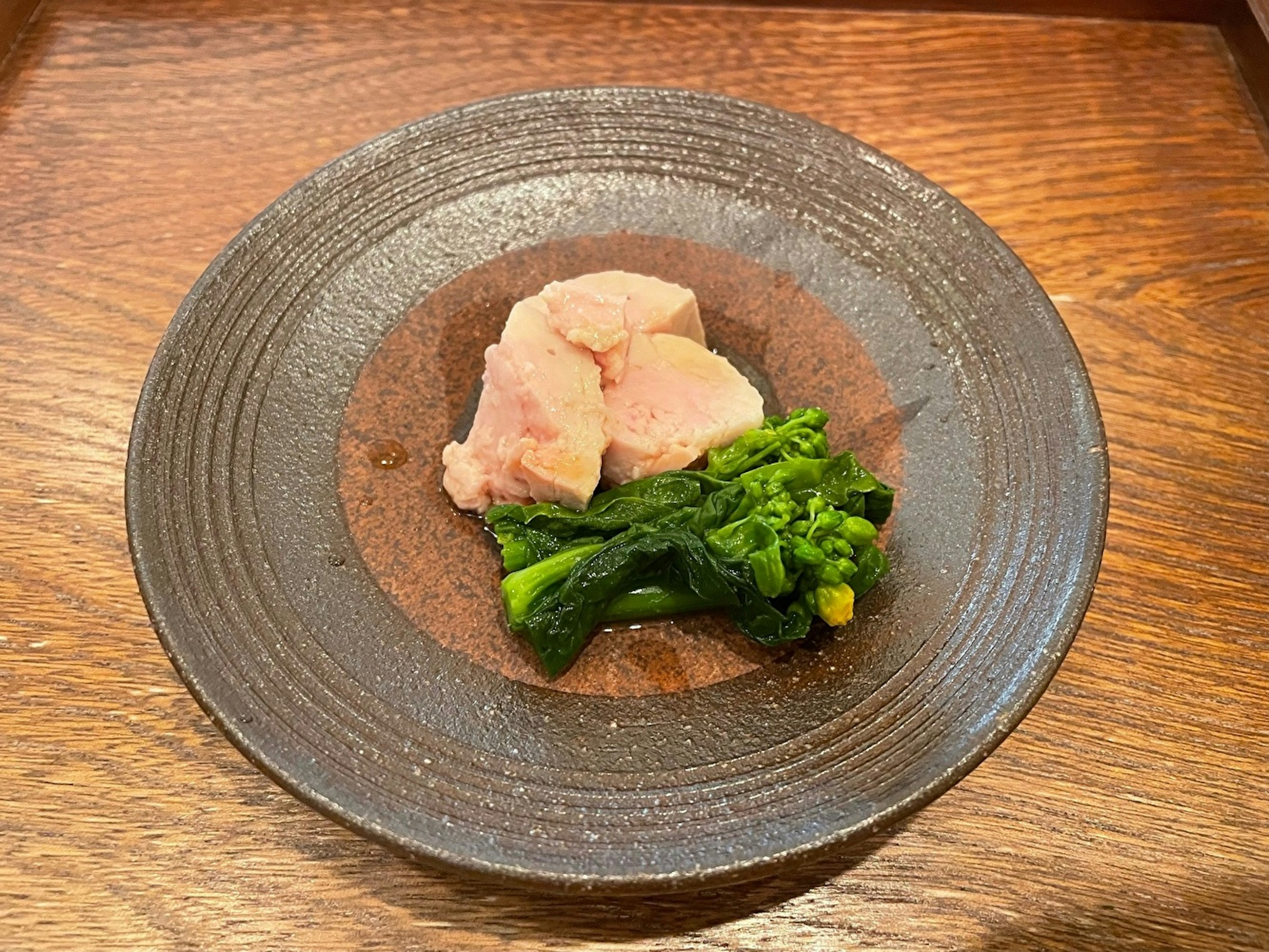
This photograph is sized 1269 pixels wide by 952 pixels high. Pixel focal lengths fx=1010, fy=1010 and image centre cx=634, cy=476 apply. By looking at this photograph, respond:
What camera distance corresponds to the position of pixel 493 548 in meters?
2.27

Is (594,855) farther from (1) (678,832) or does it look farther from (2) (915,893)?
(2) (915,893)

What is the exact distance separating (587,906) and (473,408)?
3.84ft

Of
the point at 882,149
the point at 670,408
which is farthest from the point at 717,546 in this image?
the point at 882,149

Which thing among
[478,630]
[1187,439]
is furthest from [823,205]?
[478,630]

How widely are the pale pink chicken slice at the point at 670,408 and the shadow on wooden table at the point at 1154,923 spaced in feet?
3.82

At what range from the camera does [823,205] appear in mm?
2705

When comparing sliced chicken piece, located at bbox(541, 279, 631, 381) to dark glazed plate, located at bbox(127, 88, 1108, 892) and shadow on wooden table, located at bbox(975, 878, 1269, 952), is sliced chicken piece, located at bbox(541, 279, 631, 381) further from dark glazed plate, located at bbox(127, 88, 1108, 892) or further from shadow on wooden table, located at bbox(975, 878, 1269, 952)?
shadow on wooden table, located at bbox(975, 878, 1269, 952)

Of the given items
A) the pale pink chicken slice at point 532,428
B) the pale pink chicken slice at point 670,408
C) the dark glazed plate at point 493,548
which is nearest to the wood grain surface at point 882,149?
the dark glazed plate at point 493,548

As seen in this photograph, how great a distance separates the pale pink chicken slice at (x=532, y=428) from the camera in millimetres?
2188

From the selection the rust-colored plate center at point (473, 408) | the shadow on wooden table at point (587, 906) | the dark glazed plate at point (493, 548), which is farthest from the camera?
the rust-colored plate center at point (473, 408)

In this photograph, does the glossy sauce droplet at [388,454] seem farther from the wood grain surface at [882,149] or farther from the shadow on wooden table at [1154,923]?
the shadow on wooden table at [1154,923]

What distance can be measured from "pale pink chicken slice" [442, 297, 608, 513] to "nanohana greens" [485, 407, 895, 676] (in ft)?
0.19

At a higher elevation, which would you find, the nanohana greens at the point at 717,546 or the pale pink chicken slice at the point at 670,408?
the pale pink chicken slice at the point at 670,408

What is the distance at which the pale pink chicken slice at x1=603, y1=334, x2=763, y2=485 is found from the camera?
2.28 metres
